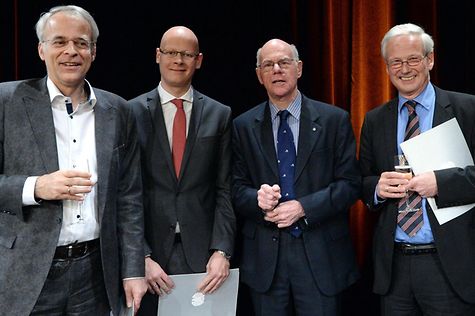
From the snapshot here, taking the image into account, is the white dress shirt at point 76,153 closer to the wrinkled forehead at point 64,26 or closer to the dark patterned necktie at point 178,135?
the wrinkled forehead at point 64,26

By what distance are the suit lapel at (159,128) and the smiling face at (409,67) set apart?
42.4 inches

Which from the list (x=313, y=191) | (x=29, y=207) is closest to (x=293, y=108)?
(x=313, y=191)

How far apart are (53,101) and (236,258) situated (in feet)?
6.17

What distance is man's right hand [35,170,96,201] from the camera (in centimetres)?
221

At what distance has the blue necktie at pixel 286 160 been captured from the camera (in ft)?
9.78

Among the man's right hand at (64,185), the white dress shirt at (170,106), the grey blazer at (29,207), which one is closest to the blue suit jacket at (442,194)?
the white dress shirt at (170,106)

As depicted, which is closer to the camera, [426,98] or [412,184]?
[412,184]


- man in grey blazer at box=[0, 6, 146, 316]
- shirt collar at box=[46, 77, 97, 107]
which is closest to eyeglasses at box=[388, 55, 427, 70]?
man in grey blazer at box=[0, 6, 146, 316]

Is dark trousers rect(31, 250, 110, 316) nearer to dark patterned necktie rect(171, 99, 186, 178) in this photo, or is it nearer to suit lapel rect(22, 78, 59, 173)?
suit lapel rect(22, 78, 59, 173)

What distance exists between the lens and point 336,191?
294cm

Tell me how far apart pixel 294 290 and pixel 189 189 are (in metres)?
0.67

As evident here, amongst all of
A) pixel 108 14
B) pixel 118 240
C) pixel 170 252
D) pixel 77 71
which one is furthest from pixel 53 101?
pixel 108 14

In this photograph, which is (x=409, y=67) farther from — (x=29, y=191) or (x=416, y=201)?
(x=29, y=191)

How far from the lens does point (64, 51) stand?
2.46m
